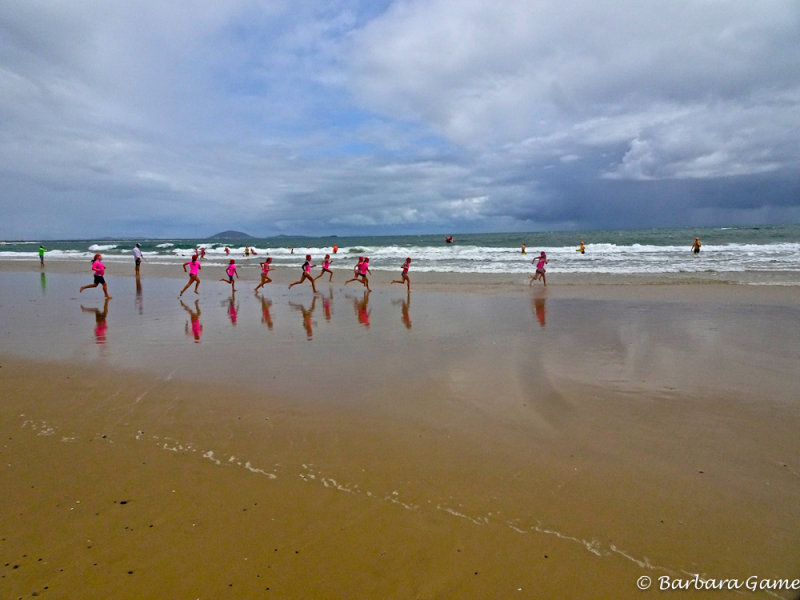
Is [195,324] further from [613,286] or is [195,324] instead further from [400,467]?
[613,286]

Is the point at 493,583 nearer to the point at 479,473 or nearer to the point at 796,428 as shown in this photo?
→ the point at 479,473

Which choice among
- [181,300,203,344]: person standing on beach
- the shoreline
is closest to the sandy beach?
[181,300,203,344]: person standing on beach

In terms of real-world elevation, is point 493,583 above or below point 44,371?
below

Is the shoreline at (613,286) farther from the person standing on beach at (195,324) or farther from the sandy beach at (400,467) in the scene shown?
the sandy beach at (400,467)

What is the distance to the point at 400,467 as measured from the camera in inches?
174

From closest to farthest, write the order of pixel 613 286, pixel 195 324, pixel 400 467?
1. pixel 400 467
2. pixel 195 324
3. pixel 613 286

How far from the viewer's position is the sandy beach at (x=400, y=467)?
3.13 m

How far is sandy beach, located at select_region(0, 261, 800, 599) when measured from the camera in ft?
10.3

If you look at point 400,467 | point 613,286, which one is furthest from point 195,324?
point 613,286

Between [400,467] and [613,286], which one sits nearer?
[400,467]

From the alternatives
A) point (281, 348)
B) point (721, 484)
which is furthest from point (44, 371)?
point (721, 484)

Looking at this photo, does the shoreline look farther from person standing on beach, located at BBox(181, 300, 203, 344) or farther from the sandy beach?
A: the sandy beach

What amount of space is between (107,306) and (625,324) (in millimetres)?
15153

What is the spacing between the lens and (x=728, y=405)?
594 cm
